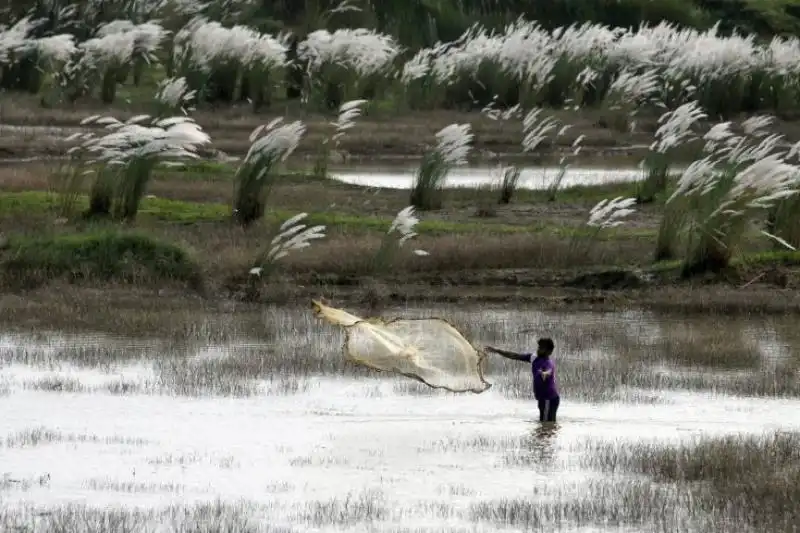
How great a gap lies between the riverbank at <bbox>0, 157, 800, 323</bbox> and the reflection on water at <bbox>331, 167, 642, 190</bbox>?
4.71m

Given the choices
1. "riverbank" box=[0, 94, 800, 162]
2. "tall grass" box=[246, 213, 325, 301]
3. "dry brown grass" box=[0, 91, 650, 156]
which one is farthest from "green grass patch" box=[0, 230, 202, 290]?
"dry brown grass" box=[0, 91, 650, 156]

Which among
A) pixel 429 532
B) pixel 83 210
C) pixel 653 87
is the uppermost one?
pixel 653 87

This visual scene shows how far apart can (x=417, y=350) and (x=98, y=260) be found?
6.54 metres

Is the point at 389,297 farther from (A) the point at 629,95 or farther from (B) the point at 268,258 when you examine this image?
(A) the point at 629,95

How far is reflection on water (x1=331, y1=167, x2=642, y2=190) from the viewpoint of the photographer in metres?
27.5

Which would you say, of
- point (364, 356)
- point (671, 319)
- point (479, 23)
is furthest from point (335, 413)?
point (479, 23)

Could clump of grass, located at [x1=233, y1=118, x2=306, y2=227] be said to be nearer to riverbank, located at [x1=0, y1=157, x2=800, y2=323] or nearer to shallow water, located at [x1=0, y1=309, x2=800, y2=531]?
riverbank, located at [x1=0, y1=157, x2=800, y2=323]

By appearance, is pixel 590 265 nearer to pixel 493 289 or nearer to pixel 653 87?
pixel 493 289

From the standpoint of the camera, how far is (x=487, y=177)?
29.0m

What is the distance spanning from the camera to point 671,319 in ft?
57.8

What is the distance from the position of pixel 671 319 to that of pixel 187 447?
7253 millimetres

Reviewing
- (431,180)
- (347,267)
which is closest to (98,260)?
(347,267)

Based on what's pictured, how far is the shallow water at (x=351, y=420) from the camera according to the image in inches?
396

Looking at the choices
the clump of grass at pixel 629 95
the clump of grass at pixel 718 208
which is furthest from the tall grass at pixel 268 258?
the clump of grass at pixel 629 95
